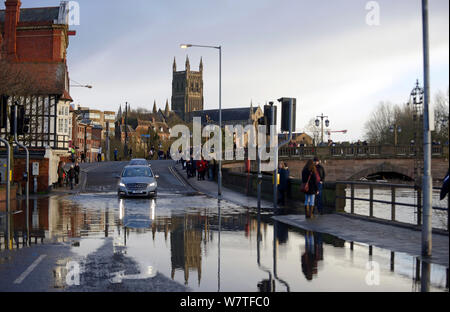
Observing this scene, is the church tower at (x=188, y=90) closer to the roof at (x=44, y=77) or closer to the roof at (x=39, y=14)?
the roof at (x=39, y=14)

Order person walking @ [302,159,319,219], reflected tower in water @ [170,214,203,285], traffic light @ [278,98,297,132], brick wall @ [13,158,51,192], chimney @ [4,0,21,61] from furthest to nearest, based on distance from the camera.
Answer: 1. chimney @ [4,0,21,61]
2. brick wall @ [13,158,51,192]
3. traffic light @ [278,98,297,132]
4. person walking @ [302,159,319,219]
5. reflected tower in water @ [170,214,203,285]

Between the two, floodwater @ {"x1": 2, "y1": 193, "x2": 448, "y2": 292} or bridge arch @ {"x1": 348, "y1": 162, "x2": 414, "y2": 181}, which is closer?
floodwater @ {"x1": 2, "y1": 193, "x2": 448, "y2": 292}

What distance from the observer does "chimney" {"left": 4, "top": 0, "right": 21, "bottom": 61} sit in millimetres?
48281

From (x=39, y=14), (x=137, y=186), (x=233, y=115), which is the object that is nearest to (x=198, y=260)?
(x=137, y=186)

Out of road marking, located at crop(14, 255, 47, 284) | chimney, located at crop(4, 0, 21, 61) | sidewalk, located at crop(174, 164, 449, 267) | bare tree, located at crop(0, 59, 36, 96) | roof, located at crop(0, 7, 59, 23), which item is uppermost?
roof, located at crop(0, 7, 59, 23)

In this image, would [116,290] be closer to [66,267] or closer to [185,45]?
[66,267]

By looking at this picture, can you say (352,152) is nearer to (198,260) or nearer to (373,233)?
(373,233)

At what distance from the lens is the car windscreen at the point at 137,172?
1064 inches

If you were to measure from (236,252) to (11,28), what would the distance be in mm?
45046

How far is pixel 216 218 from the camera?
17.4 meters

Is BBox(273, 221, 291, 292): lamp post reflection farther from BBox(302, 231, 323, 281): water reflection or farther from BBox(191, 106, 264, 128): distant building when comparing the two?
BBox(191, 106, 264, 128): distant building

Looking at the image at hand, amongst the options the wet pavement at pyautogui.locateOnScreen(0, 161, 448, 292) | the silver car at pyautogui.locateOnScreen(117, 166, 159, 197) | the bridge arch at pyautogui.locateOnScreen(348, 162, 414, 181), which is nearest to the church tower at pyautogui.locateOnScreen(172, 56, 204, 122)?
the bridge arch at pyautogui.locateOnScreen(348, 162, 414, 181)

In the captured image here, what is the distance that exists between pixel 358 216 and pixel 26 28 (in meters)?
41.7

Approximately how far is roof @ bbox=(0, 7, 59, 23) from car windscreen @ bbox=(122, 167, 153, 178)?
104 ft
